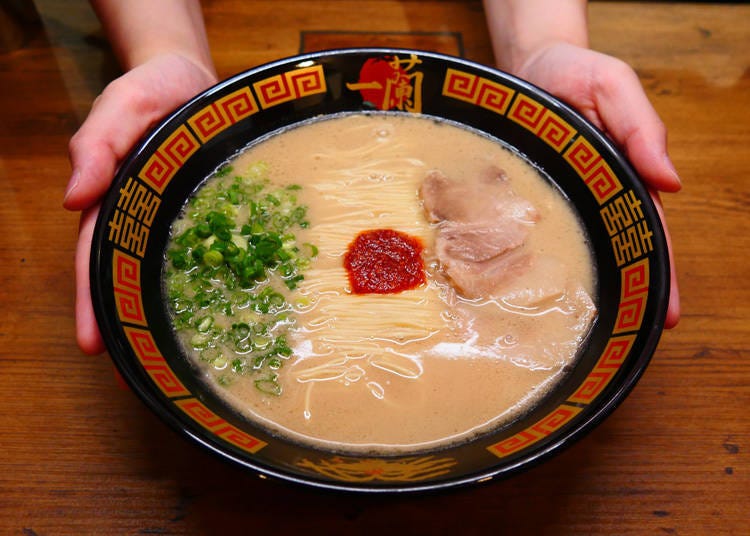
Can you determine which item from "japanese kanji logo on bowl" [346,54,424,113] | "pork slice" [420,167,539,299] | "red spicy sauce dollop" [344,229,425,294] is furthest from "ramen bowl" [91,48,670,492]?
"red spicy sauce dollop" [344,229,425,294]

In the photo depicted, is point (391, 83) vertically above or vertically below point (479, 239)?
above

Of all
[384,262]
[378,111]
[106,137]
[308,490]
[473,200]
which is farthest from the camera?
[378,111]

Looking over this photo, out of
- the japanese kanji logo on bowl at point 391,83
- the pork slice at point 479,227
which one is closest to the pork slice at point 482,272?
the pork slice at point 479,227

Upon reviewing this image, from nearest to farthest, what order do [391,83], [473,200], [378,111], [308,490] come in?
[308,490] < [473,200] < [391,83] < [378,111]

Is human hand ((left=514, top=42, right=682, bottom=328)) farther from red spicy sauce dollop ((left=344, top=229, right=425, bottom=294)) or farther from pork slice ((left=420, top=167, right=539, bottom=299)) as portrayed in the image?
red spicy sauce dollop ((left=344, top=229, right=425, bottom=294))

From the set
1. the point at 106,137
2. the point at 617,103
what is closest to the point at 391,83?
the point at 617,103

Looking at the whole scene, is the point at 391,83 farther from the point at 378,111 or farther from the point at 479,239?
the point at 479,239

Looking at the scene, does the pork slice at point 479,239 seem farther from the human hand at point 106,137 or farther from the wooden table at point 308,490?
the human hand at point 106,137
